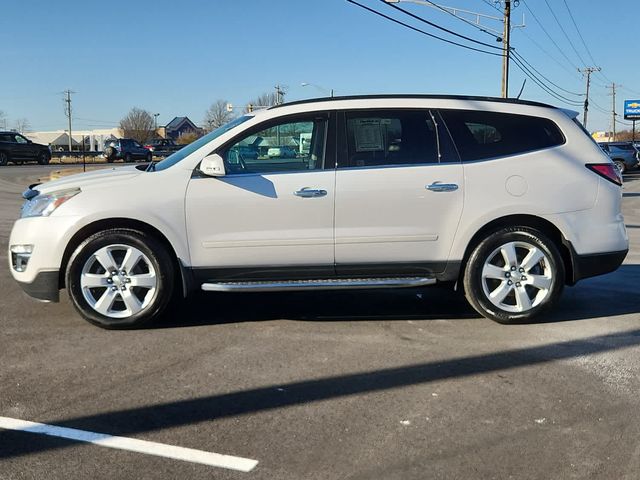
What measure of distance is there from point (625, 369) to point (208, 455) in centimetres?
289

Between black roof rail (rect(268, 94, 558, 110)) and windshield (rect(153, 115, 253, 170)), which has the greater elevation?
black roof rail (rect(268, 94, 558, 110))

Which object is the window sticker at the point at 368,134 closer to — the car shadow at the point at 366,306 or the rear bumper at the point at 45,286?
the car shadow at the point at 366,306

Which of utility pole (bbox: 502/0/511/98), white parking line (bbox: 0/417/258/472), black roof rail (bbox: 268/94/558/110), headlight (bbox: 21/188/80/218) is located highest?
utility pole (bbox: 502/0/511/98)

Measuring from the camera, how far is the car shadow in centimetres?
549

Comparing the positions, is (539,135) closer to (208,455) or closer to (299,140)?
(299,140)

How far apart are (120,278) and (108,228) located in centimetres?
41

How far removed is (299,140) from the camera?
5.20 m

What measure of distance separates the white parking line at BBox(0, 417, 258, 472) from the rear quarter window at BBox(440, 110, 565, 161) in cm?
321

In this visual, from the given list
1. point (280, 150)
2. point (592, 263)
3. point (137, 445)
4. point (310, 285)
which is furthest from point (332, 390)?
point (592, 263)

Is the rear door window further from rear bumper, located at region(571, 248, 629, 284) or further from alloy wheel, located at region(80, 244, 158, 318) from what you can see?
alloy wheel, located at region(80, 244, 158, 318)

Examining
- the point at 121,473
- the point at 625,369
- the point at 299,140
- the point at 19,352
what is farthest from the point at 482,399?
the point at 19,352

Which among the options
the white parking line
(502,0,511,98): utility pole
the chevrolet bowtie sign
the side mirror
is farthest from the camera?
the chevrolet bowtie sign

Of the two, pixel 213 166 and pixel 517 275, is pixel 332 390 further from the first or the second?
pixel 517 275

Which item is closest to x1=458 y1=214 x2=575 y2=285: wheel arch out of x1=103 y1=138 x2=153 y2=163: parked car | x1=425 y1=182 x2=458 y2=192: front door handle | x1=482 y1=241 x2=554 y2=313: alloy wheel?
x1=482 y1=241 x2=554 y2=313: alloy wheel
